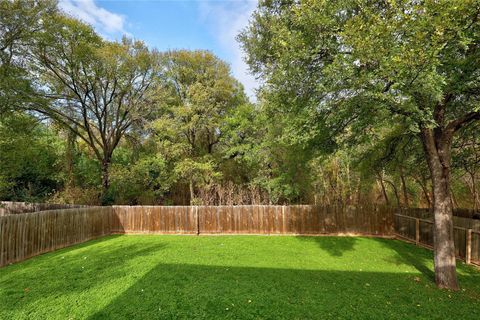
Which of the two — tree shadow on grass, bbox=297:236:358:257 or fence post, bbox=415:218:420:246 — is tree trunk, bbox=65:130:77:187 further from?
fence post, bbox=415:218:420:246

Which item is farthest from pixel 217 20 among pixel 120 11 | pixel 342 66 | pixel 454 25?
pixel 454 25

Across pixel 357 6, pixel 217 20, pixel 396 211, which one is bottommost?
pixel 396 211

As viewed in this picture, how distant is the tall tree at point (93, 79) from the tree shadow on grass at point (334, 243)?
1356cm

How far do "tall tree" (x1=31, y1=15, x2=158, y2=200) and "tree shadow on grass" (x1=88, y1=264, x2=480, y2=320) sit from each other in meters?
13.8

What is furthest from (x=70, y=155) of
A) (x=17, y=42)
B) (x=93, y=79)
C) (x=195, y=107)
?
(x=195, y=107)

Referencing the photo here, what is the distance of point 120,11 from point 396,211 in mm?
15436

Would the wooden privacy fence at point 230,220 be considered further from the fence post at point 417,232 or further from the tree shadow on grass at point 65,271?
the tree shadow on grass at point 65,271

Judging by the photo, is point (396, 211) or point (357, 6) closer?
point (357, 6)

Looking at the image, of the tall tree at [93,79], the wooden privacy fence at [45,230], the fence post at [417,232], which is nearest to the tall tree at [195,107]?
the tall tree at [93,79]

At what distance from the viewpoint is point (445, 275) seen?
5.80 m

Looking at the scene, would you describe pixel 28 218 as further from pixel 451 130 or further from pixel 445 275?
pixel 451 130

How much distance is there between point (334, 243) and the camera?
10.2m

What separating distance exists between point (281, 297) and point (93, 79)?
1706 centimetres

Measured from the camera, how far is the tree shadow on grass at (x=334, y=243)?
9029mm
